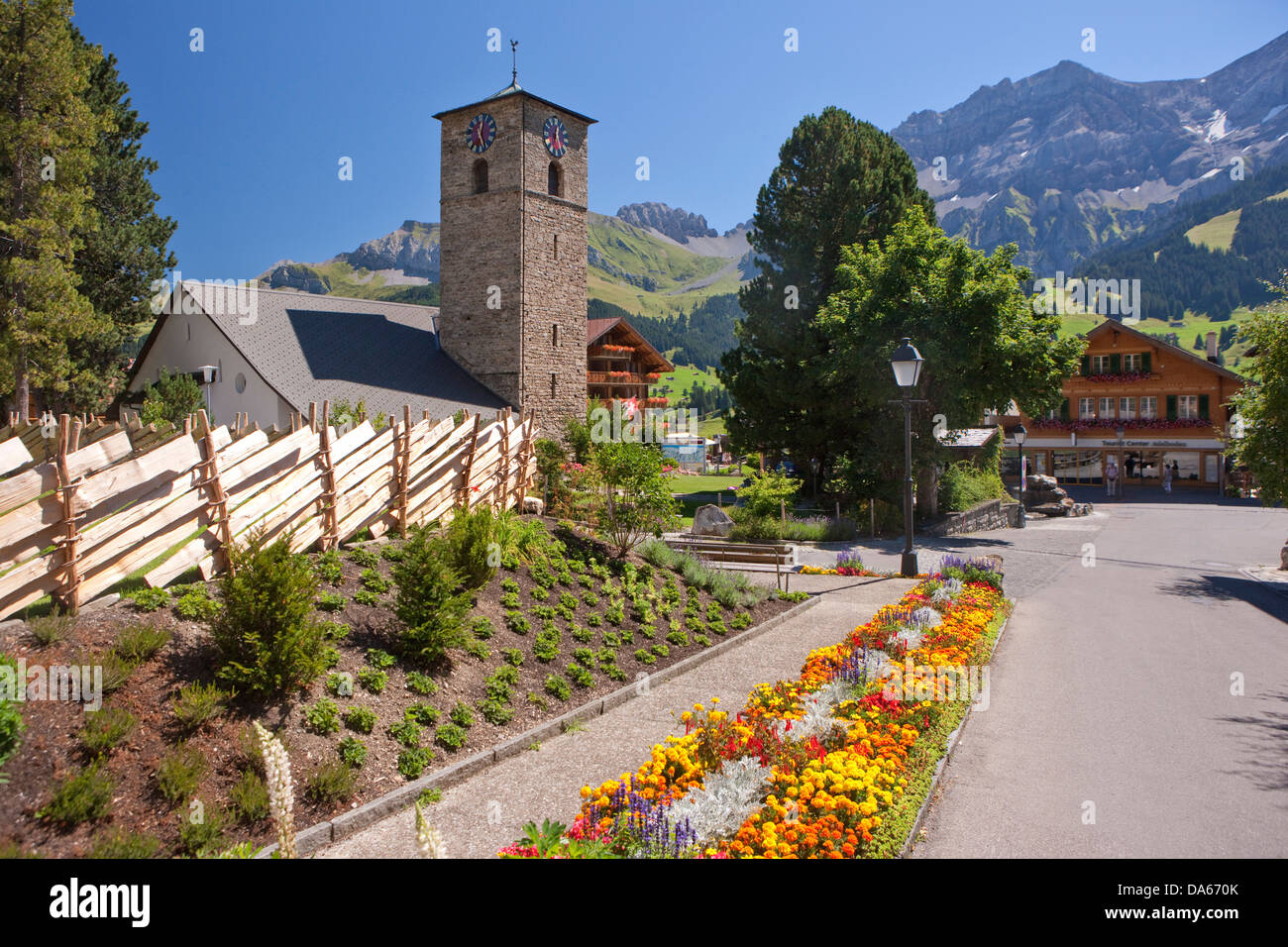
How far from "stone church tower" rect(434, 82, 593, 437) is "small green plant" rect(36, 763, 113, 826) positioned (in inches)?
1211

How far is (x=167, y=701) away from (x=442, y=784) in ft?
7.63

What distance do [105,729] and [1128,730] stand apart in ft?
31.2

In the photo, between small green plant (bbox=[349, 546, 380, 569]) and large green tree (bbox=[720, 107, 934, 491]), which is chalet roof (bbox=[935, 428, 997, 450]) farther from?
small green plant (bbox=[349, 546, 380, 569])

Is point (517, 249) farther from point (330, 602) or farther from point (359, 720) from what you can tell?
point (359, 720)

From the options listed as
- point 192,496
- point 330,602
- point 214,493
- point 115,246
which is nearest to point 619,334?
point 115,246

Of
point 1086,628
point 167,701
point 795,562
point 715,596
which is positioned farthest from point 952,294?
point 167,701

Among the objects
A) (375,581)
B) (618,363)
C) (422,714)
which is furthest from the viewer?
(618,363)

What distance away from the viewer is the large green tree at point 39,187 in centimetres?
2448

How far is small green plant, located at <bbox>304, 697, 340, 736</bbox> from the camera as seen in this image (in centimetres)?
685

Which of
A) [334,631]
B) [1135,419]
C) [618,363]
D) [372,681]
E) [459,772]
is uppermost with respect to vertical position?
[618,363]

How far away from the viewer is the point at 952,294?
2764 centimetres

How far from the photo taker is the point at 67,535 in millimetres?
6770

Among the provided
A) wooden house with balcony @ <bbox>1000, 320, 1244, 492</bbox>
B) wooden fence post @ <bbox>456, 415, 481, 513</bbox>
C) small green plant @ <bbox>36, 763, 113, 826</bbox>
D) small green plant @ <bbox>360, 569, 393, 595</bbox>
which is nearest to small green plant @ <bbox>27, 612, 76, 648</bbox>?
small green plant @ <bbox>36, 763, 113, 826</bbox>
